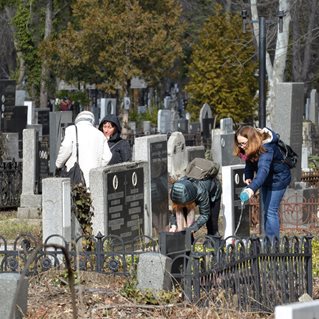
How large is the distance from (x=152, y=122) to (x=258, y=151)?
1356 inches

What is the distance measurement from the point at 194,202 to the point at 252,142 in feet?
5.07

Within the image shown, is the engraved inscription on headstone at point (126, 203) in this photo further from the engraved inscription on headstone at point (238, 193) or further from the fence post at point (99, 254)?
the fence post at point (99, 254)

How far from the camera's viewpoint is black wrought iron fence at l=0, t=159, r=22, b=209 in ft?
69.1

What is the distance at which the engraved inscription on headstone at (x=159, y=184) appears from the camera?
16.2 metres

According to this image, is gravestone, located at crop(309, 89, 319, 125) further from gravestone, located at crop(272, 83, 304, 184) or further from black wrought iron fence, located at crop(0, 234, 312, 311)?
black wrought iron fence, located at crop(0, 234, 312, 311)

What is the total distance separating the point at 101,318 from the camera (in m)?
9.34

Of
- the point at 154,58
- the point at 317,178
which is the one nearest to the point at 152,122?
the point at 154,58

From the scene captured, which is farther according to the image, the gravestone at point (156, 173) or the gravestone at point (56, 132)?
the gravestone at point (56, 132)

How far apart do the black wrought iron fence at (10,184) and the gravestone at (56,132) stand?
1059mm

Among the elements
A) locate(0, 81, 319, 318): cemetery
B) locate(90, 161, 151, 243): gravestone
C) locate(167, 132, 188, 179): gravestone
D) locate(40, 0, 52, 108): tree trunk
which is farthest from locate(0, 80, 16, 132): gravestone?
locate(40, 0, 52, 108): tree trunk

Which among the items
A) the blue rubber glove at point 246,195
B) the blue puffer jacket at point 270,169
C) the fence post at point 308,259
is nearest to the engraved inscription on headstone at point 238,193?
the blue puffer jacket at point 270,169

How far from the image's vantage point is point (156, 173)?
16.4 m

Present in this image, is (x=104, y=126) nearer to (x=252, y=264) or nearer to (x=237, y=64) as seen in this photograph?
(x=252, y=264)

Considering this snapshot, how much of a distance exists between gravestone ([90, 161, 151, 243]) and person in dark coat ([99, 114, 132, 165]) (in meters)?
0.36
